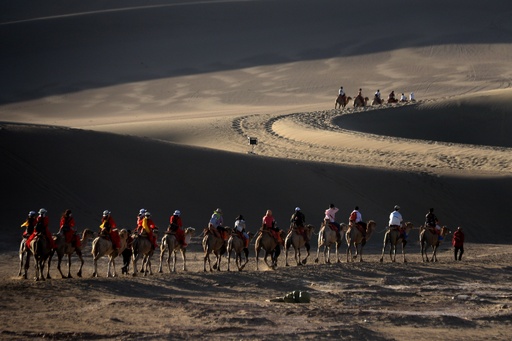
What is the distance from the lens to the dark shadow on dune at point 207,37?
84750 millimetres

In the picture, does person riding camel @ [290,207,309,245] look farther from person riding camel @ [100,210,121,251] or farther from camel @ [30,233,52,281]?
camel @ [30,233,52,281]

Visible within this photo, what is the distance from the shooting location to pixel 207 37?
93.9 meters

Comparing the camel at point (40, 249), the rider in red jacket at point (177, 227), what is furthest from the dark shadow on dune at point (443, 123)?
the camel at point (40, 249)

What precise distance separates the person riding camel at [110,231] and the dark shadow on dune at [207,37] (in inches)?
2179

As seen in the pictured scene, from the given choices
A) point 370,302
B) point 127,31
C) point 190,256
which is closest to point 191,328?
point 370,302

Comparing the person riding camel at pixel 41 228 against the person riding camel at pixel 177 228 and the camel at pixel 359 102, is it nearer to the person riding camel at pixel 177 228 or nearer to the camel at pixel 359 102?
the person riding camel at pixel 177 228

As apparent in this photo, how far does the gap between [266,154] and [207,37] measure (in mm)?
50825

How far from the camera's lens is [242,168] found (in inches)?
1448

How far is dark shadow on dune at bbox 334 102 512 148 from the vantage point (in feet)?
171

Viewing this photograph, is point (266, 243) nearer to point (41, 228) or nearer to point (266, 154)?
point (41, 228)

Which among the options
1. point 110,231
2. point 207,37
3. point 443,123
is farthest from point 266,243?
point 207,37

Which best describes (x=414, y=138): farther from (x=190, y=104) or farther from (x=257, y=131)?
(x=190, y=104)

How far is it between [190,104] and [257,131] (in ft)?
71.2

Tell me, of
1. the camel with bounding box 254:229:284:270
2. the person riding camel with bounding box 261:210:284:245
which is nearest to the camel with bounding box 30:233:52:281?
the camel with bounding box 254:229:284:270
